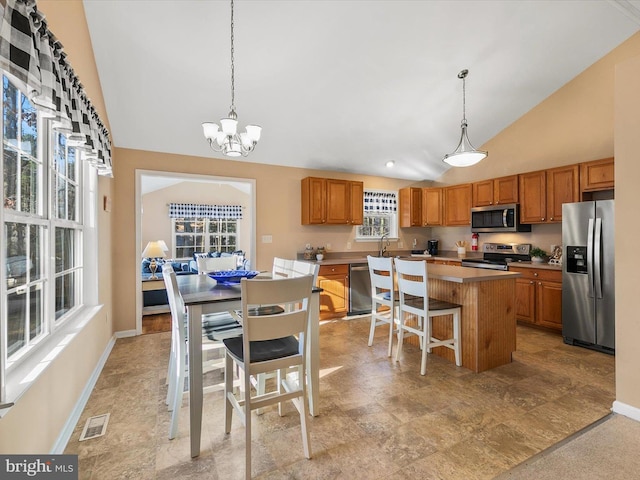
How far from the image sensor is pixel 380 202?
5.78 metres

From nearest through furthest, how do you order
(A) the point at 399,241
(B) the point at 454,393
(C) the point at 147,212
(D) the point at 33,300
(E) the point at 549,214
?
(D) the point at 33,300, (B) the point at 454,393, (E) the point at 549,214, (A) the point at 399,241, (C) the point at 147,212

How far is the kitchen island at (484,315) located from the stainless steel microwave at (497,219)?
1.89 meters

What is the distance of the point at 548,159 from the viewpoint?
443 centimetres

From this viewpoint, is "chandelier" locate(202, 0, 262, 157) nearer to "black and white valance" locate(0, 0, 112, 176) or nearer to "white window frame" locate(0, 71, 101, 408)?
"black and white valance" locate(0, 0, 112, 176)

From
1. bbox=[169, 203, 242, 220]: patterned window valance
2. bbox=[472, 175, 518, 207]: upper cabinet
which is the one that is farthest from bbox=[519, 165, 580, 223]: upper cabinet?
bbox=[169, 203, 242, 220]: patterned window valance

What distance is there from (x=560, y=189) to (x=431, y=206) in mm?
2012

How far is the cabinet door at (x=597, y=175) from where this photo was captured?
3578mm

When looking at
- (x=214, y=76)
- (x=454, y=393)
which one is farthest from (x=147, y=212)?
(x=454, y=393)

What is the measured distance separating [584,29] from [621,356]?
3.56m

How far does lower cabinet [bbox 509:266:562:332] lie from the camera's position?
379cm

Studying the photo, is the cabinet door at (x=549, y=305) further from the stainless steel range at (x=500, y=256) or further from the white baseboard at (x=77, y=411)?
the white baseboard at (x=77, y=411)

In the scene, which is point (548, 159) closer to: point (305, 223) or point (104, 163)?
point (305, 223)

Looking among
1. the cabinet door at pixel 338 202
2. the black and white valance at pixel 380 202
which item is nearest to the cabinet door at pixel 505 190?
the black and white valance at pixel 380 202

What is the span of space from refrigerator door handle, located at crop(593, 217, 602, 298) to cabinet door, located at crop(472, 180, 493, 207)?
1652mm
